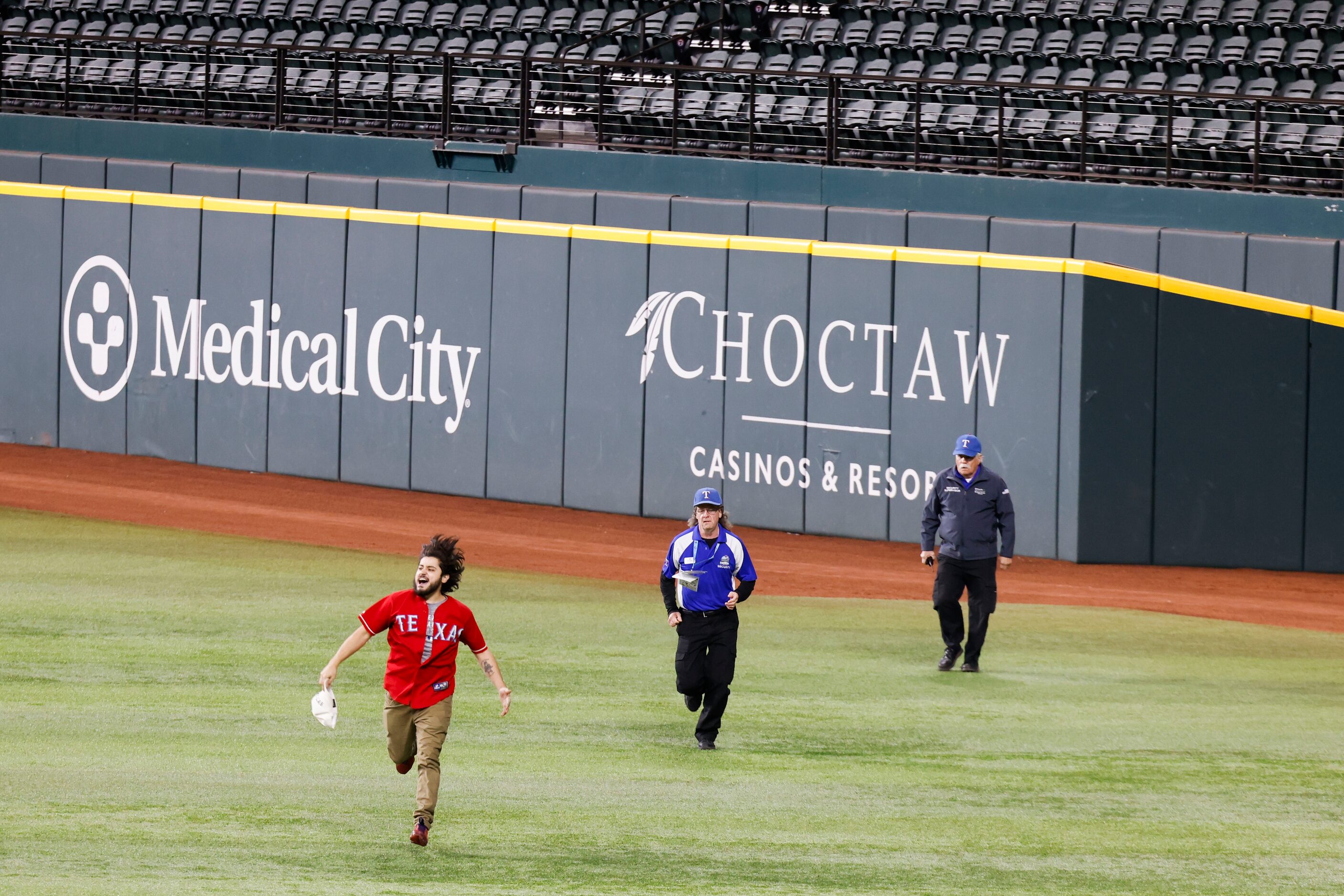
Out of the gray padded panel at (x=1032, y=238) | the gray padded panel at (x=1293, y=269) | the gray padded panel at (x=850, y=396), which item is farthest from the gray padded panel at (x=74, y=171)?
the gray padded panel at (x=1293, y=269)

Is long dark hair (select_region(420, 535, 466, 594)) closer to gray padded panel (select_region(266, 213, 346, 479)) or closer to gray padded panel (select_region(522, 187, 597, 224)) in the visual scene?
gray padded panel (select_region(522, 187, 597, 224))

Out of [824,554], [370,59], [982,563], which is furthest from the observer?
[370,59]

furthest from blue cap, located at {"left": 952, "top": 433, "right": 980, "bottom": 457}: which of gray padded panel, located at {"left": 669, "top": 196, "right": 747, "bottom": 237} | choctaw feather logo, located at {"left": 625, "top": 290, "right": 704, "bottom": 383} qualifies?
gray padded panel, located at {"left": 669, "top": 196, "right": 747, "bottom": 237}

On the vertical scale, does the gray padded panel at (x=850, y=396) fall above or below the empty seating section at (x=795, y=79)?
below

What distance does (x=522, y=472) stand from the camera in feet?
64.2

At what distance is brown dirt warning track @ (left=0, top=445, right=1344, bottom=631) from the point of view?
15922mm

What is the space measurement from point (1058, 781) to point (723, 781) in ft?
6.33

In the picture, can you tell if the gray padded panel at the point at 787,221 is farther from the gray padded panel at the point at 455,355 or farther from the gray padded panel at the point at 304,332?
the gray padded panel at the point at 304,332

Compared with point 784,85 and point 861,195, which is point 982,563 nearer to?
point 861,195

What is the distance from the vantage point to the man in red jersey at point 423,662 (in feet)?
27.0

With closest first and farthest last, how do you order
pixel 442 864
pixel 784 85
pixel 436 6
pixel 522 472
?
pixel 442 864, pixel 522 472, pixel 784 85, pixel 436 6

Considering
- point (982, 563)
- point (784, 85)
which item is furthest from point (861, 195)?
point (982, 563)

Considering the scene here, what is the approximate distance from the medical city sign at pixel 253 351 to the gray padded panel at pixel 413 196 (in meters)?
1.64

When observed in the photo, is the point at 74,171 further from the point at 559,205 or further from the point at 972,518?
the point at 972,518
